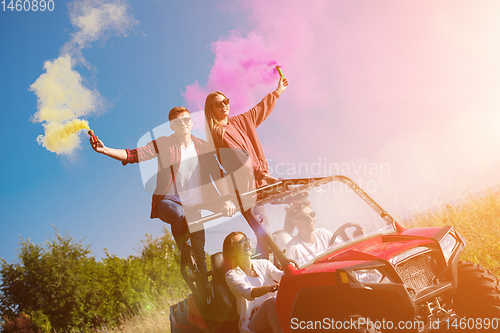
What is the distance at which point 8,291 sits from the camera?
15.7 m

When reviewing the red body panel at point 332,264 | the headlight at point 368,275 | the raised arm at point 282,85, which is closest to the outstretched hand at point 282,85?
the raised arm at point 282,85

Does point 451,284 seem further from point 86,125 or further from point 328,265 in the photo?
point 86,125

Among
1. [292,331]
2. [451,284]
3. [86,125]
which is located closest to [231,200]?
[292,331]

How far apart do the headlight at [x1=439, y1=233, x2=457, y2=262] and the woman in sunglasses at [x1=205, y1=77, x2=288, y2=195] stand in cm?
180

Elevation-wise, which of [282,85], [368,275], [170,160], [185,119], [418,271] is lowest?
[418,271]

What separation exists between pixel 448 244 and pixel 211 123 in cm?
290

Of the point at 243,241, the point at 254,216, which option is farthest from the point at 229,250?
the point at 254,216

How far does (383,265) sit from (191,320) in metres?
2.46

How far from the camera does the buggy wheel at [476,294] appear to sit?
8.48 feet

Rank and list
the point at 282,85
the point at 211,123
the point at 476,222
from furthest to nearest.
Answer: the point at 476,222 → the point at 282,85 → the point at 211,123

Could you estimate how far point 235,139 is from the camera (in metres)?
4.30

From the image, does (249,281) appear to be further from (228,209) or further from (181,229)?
(181,229)

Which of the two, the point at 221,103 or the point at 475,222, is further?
the point at 475,222

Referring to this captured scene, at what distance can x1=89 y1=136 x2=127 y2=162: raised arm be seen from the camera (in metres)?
3.64
